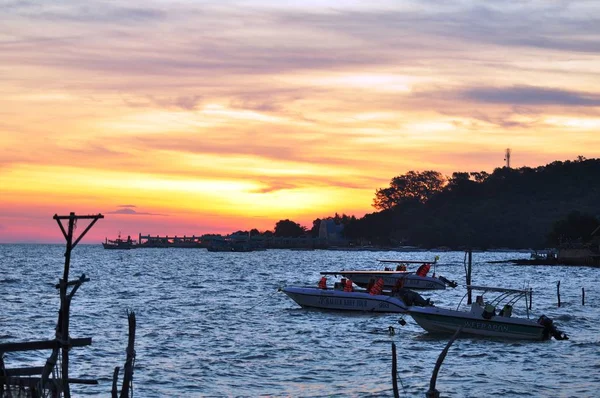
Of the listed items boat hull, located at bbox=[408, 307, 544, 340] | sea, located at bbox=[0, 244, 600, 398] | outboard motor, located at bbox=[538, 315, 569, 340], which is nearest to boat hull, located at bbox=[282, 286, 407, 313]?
sea, located at bbox=[0, 244, 600, 398]

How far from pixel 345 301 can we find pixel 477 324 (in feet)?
54.2

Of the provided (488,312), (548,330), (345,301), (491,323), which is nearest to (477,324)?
(491,323)

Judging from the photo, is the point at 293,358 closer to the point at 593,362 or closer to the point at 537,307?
the point at 593,362

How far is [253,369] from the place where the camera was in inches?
1506

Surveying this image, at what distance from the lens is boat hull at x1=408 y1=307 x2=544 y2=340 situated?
4612cm

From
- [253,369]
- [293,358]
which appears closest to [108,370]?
[253,369]

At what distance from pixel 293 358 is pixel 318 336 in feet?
28.2

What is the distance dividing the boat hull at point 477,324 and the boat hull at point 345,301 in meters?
11.8

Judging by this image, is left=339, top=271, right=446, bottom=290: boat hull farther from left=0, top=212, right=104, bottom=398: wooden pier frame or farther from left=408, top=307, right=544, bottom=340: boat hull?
left=0, top=212, right=104, bottom=398: wooden pier frame

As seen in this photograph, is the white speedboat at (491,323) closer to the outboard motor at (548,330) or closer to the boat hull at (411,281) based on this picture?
the outboard motor at (548,330)

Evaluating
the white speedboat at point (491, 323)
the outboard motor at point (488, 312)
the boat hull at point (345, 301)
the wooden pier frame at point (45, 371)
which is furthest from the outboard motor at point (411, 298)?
the wooden pier frame at point (45, 371)

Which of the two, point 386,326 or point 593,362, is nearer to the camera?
point 593,362

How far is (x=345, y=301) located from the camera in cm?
6225

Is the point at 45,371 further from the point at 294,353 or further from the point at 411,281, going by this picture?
the point at 411,281
